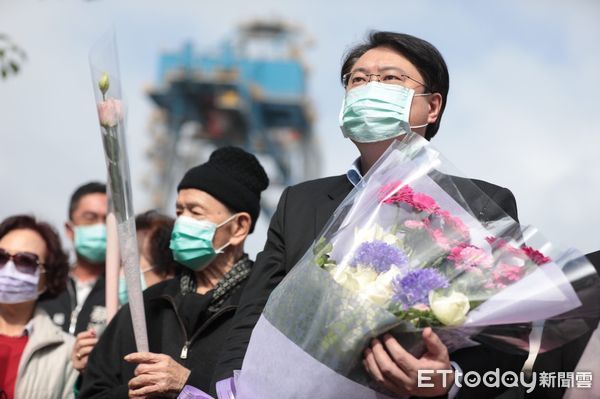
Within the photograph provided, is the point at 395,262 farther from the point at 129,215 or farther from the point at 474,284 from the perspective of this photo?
the point at 129,215

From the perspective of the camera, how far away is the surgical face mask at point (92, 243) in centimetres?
595

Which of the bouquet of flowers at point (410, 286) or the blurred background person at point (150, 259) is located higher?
the bouquet of flowers at point (410, 286)

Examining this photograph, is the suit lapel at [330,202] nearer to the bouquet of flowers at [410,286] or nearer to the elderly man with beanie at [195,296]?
the bouquet of flowers at [410,286]

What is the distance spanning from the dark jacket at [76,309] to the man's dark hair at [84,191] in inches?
23.3

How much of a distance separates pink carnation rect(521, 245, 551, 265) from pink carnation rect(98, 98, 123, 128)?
1.63 meters

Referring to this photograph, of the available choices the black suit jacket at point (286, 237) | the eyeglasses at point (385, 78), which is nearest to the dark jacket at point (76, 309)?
the black suit jacket at point (286, 237)

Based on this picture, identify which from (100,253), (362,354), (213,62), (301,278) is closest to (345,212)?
(301,278)

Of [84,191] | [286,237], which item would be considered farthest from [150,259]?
[286,237]

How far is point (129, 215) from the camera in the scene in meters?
3.62

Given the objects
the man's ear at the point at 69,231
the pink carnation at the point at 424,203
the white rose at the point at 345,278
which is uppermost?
the pink carnation at the point at 424,203

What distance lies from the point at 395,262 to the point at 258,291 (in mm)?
813

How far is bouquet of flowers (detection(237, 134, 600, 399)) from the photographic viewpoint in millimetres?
2387

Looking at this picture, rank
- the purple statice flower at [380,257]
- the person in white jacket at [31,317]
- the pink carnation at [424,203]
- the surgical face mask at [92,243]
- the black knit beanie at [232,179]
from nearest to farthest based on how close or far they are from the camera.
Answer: the purple statice flower at [380,257] → the pink carnation at [424,203] → the black knit beanie at [232,179] → the person in white jacket at [31,317] → the surgical face mask at [92,243]

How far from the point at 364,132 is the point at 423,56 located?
37cm
